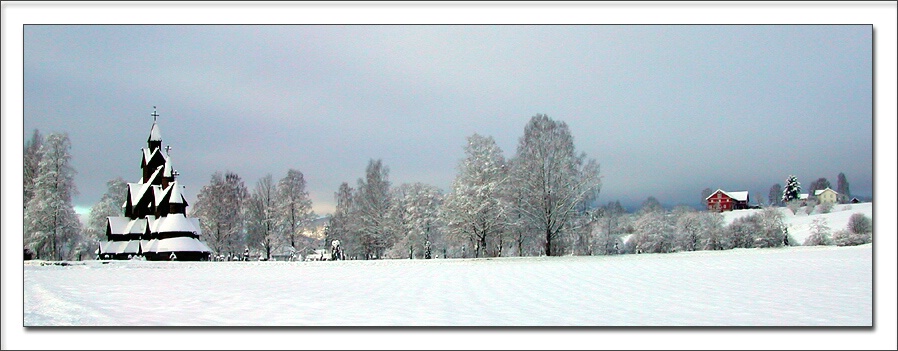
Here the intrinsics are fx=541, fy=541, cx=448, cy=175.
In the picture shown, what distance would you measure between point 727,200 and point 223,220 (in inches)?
1280

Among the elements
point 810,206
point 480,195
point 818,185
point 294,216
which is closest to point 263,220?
point 294,216

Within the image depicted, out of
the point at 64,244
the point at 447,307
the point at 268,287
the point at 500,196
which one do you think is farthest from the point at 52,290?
the point at 500,196

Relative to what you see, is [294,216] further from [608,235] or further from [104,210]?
[608,235]

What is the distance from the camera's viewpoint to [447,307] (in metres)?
10.4

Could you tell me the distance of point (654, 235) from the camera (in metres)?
43.4

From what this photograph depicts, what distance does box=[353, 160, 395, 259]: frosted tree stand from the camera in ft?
133

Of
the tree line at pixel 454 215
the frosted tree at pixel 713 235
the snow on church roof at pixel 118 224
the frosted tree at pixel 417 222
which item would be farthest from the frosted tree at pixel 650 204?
the snow on church roof at pixel 118 224

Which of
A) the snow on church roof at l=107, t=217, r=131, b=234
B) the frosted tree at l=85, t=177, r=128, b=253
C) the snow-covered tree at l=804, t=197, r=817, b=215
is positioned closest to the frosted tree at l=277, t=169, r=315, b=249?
the snow on church roof at l=107, t=217, r=131, b=234

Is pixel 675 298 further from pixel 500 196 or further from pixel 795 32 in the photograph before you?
pixel 500 196

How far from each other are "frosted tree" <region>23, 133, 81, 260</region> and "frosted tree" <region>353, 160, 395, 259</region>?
2124 centimetres

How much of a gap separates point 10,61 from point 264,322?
6.41 meters

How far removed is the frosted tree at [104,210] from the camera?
2311cm
